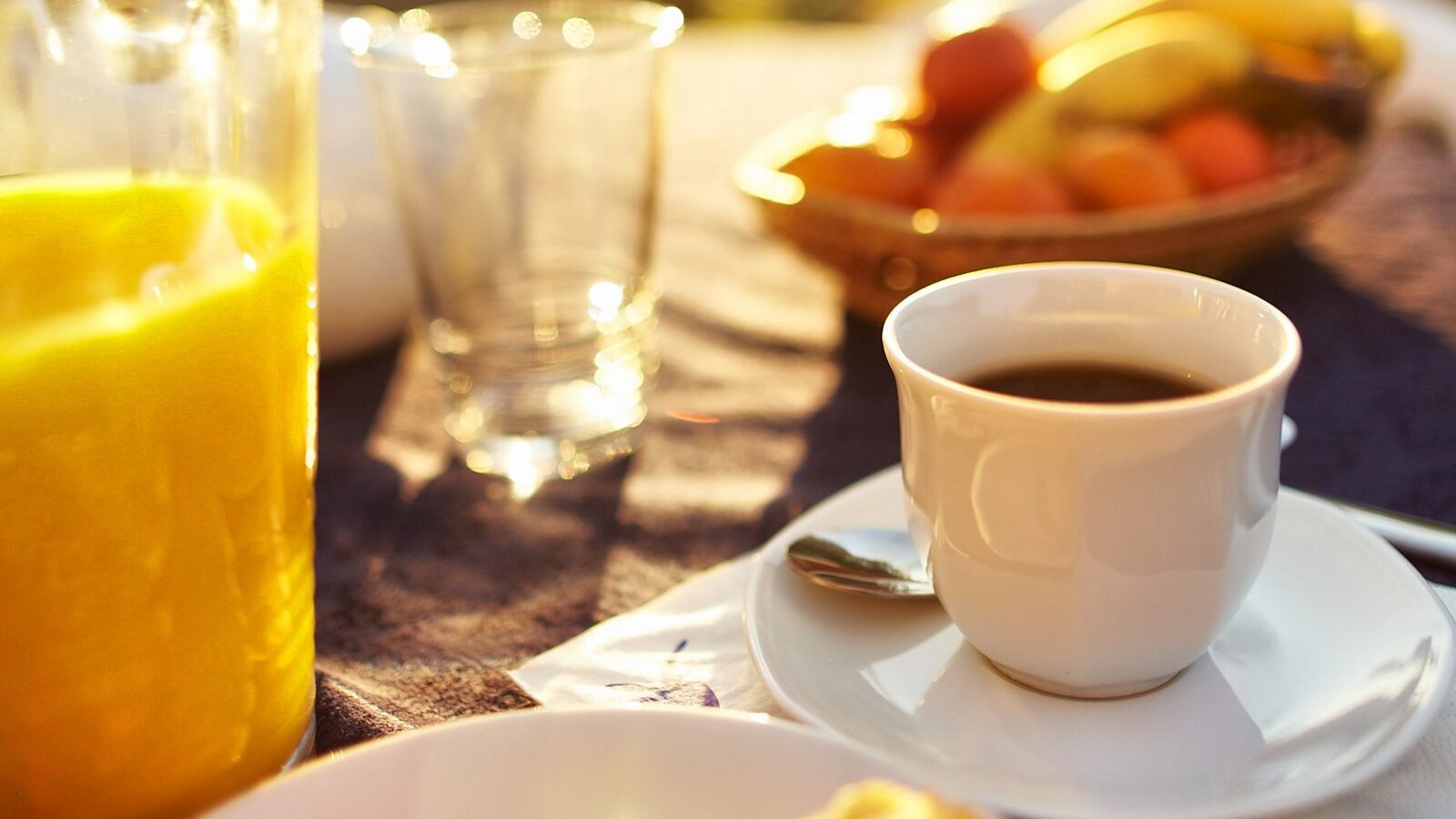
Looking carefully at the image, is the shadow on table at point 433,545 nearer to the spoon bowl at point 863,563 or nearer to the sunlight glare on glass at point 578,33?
the spoon bowl at point 863,563

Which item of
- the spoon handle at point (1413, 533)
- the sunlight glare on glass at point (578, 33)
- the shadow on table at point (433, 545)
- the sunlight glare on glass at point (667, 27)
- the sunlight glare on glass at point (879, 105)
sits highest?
the sunlight glare on glass at point (667, 27)

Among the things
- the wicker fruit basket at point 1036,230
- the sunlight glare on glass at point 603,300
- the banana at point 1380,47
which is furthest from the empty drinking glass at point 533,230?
the banana at point 1380,47

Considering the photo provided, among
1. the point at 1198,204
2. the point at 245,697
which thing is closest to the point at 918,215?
the point at 1198,204

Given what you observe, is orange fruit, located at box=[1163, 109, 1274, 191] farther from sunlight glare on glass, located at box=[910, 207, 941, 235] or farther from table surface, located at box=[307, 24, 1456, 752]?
sunlight glare on glass, located at box=[910, 207, 941, 235]

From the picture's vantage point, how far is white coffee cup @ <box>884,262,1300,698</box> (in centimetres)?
38

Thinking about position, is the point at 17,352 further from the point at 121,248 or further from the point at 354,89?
the point at 354,89

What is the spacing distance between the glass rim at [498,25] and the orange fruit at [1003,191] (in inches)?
8.2

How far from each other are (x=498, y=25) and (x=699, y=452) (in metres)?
0.32

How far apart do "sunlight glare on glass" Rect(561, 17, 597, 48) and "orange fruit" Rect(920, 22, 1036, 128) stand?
0.28 m

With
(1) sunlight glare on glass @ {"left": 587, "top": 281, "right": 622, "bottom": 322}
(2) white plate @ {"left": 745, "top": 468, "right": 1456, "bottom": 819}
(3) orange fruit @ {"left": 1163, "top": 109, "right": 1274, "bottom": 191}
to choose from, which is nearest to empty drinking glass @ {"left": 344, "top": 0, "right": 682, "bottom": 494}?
(1) sunlight glare on glass @ {"left": 587, "top": 281, "right": 622, "bottom": 322}

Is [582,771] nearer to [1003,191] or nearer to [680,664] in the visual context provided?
[680,664]

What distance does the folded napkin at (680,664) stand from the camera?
1.41 ft

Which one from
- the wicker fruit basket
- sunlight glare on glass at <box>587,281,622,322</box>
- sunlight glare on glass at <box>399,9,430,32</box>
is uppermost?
sunlight glare on glass at <box>399,9,430,32</box>

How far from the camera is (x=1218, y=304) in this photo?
17.4 inches
